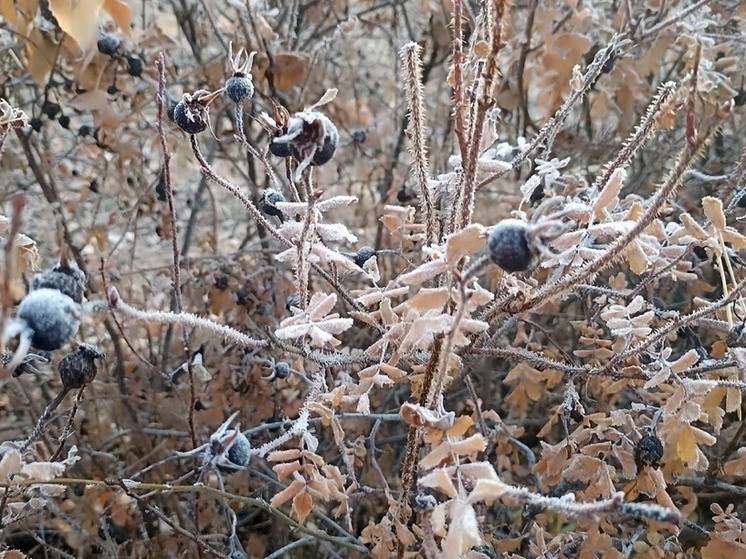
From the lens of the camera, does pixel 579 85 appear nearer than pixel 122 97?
Yes

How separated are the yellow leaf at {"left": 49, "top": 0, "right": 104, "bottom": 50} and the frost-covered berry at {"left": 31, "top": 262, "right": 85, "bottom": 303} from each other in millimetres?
471

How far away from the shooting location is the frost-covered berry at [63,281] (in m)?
0.77

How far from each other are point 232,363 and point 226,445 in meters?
0.88

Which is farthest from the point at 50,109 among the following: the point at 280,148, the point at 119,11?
the point at 280,148

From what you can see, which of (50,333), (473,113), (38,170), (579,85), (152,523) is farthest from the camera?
(38,170)

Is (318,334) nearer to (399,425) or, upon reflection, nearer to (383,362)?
(383,362)

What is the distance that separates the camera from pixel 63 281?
0.77 meters

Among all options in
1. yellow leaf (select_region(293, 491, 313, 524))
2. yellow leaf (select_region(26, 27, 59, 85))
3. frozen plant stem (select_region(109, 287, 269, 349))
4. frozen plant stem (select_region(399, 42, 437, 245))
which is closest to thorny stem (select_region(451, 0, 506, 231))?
frozen plant stem (select_region(399, 42, 437, 245))

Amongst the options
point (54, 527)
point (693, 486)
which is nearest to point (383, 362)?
point (693, 486)

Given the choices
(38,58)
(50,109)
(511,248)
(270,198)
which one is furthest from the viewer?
(50,109)

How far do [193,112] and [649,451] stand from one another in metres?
0.83

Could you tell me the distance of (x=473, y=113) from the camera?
885mm

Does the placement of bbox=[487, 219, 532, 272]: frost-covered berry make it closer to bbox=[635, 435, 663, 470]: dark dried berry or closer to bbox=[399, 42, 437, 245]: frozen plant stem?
bbox=[399, 42, 437, 245]: frozen plant stem

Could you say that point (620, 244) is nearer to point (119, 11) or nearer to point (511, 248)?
point (511, 248)
